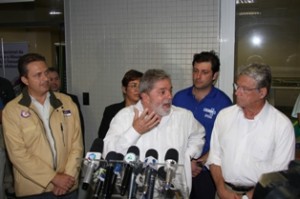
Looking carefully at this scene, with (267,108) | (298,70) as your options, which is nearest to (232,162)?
(267,108)

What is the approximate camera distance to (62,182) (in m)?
2.25

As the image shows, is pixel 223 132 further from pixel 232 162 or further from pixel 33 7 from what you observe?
pixel 33 7

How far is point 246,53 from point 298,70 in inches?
19.3

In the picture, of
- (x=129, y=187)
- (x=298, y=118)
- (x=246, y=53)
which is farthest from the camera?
(x=246, y=53)

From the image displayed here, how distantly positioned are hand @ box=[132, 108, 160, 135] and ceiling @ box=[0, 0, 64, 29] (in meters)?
2.32

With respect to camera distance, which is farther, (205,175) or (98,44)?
(98,44)

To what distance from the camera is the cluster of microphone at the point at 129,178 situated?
1.30 meters

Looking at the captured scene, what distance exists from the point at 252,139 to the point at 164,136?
54cm

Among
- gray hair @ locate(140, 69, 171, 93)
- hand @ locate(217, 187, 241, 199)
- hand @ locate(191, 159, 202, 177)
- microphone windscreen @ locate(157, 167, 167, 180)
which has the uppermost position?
gray hair @ locate(140, 69, 171, 93)

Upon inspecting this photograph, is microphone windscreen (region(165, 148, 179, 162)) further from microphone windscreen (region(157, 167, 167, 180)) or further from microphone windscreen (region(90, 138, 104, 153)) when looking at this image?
microphone windscreen (region(90, 138, 104, 153))

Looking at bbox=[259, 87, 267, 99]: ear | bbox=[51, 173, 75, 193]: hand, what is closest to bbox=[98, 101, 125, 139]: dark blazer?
bbox=[51, 173, 75, 193]: hand

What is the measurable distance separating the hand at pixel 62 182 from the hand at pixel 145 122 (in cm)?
75

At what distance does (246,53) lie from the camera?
10.3 ft

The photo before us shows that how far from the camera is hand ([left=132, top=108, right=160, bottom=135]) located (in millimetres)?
1864
